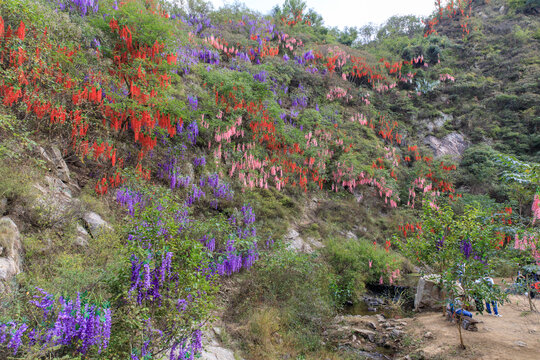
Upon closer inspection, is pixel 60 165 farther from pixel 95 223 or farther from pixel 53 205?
pixel 95 223

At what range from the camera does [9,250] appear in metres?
4.32

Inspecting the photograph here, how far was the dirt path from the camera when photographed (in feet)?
22.3

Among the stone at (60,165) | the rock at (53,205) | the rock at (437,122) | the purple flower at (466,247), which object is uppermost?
the rock at (437,122)

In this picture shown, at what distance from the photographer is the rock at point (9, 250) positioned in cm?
396

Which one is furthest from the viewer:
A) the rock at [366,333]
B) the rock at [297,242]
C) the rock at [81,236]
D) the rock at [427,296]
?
the rock at [297,242]

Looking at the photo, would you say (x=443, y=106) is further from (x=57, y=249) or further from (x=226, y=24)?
(x=57, y=249)

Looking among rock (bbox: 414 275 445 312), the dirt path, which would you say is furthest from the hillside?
the dirt path

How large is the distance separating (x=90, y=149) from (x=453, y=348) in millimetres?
11143

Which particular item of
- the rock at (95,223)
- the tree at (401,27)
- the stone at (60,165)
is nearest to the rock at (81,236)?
the rock at (95,223)

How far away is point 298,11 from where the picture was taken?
37.2 metres

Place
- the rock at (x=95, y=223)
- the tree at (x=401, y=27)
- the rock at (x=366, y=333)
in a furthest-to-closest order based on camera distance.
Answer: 1. the tree at (x=401, y=27)
2. the rock at (x=366, y=333)
3. the rock at (x=95, y=223)

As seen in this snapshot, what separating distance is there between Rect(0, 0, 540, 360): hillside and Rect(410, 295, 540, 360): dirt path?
97 cm

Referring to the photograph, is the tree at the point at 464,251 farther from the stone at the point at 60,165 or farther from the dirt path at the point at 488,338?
the stone at the point at 60,165

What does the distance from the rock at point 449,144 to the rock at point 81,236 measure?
28048 mm
